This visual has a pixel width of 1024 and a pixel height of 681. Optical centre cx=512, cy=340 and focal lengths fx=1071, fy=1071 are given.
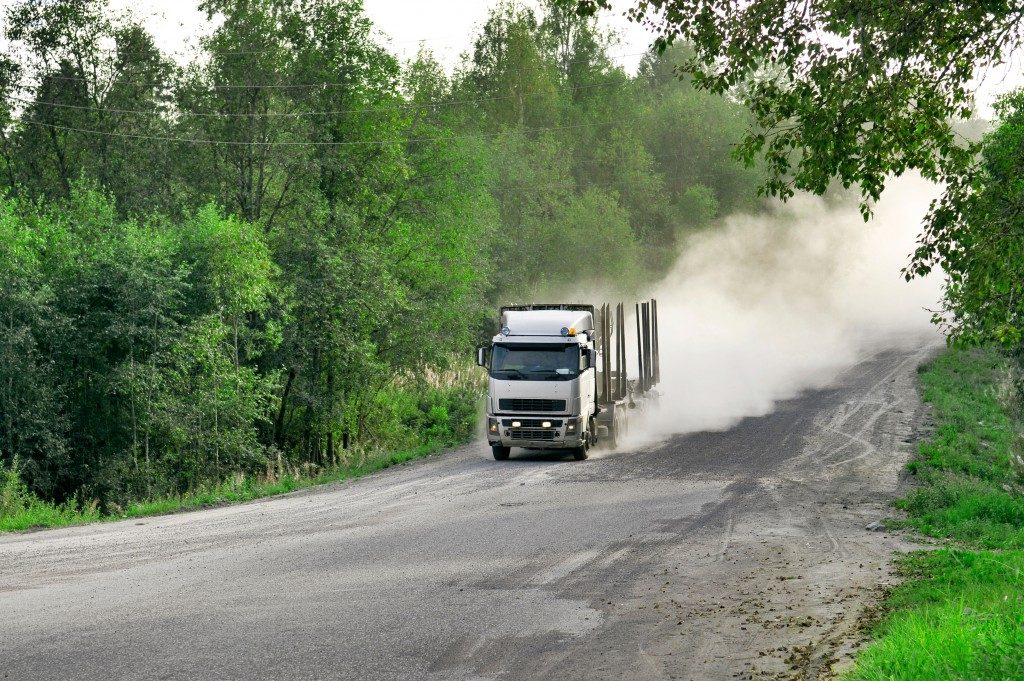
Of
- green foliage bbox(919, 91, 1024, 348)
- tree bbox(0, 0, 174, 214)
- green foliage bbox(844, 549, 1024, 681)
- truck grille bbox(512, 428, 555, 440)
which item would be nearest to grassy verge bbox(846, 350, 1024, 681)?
green foliage bbox(844, 549, 1024, 681)

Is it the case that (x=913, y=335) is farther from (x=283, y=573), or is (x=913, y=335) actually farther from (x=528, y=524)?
(x=283, y=573)

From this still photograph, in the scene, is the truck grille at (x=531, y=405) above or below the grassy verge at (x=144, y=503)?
above

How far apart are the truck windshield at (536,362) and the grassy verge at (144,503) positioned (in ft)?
14.3

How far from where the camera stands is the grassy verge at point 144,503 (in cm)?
1886

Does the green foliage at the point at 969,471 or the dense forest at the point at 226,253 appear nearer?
the green foliage at the point at 969,471

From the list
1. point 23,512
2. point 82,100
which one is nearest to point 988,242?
point 23,512

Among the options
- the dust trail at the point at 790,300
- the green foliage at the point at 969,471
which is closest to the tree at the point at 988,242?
the green foliage at the point at 969,471

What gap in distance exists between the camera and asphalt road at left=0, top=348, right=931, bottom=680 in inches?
361

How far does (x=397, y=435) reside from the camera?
3334 cm

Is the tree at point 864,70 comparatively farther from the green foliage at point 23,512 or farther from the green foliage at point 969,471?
the green foliage at point 23,512

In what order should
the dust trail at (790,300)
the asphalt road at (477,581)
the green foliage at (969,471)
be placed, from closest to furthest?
the asphalt road at (477,581)
the green foliage at (969,471)
the dust trail at (790,300)

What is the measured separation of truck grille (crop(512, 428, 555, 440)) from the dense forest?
6244 mm

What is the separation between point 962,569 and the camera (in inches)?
464

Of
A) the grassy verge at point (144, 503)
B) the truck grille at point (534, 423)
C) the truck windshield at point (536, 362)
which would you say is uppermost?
the truck windshield at point (536, 362)
